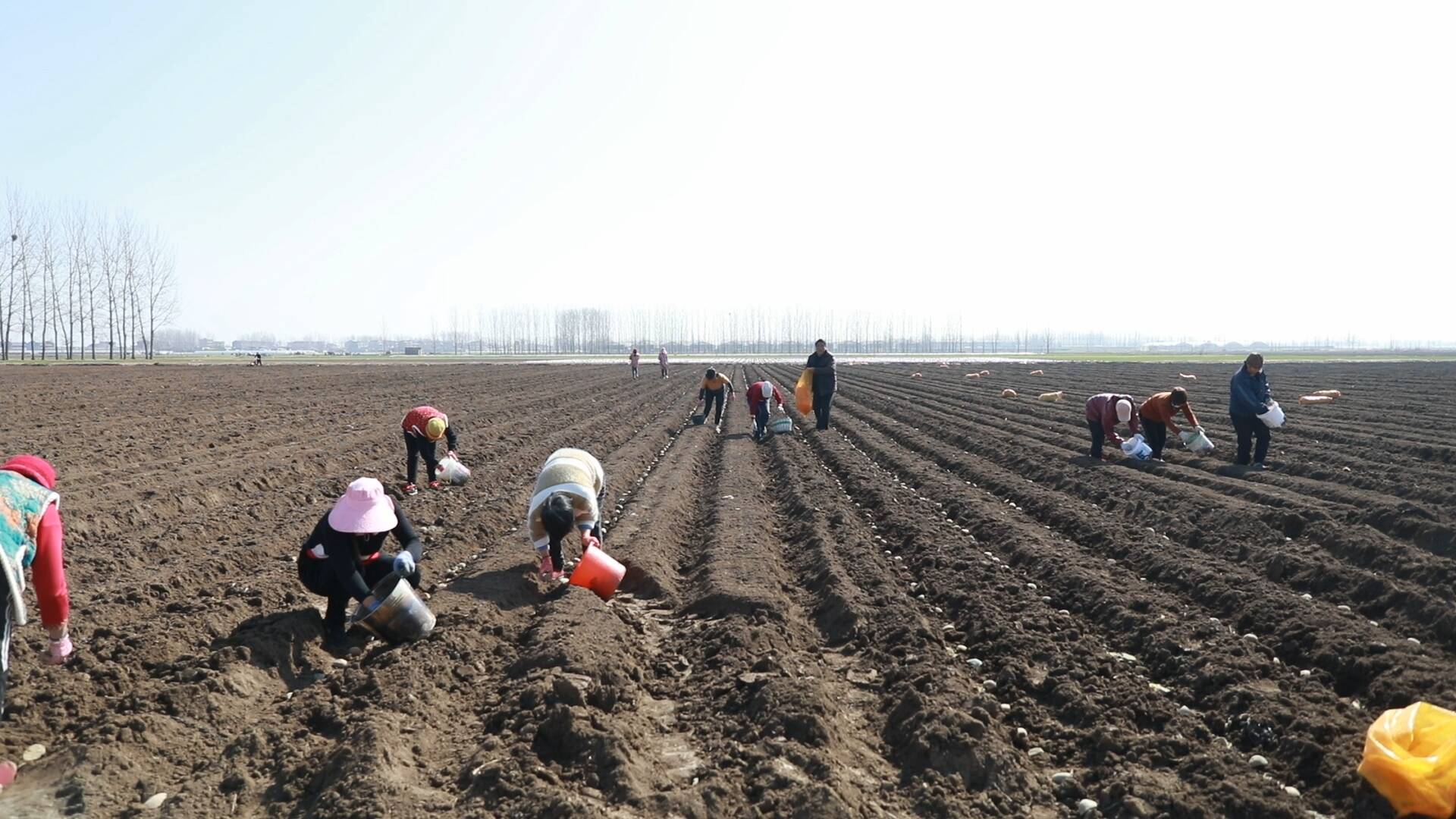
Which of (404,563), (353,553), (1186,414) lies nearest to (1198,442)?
(1186,414)

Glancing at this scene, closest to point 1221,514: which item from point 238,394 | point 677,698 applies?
point 677,698

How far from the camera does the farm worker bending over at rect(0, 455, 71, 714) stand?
4.26 m

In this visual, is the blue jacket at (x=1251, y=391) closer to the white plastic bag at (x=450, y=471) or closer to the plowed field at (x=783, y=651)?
the plowed field at (x=783, y=651)

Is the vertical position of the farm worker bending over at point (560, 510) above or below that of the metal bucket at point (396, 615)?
above

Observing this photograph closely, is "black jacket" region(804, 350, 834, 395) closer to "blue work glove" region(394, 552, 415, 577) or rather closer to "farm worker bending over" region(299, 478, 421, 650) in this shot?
"farm worker bending over" region(299, 478, 421, 650)

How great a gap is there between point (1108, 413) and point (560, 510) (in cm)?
977

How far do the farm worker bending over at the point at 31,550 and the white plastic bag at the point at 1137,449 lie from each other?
1333 cm

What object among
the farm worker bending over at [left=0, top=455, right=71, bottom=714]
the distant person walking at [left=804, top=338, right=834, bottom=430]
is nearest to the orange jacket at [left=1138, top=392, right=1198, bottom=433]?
the distant person walking at [left=804, top=338, right=834, bottom=430]

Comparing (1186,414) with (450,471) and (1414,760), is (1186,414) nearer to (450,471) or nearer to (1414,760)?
(450,471)

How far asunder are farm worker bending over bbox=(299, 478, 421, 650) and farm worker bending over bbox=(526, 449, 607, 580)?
1.18 metres

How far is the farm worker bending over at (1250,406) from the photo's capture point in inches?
514

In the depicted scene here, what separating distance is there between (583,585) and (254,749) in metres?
3.13

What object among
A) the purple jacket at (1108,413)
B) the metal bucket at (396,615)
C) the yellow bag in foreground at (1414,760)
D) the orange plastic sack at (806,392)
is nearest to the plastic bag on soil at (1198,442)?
the purple jacket at (1108,413)

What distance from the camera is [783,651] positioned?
6277mm
